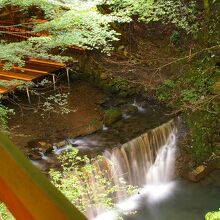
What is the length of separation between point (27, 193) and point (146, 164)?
11.0m

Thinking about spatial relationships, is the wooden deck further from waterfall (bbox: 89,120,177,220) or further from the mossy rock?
waterfall (bbox: 89,120,177,220)

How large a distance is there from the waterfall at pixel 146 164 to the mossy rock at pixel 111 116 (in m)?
1.16

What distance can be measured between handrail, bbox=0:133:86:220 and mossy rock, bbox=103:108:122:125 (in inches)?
427

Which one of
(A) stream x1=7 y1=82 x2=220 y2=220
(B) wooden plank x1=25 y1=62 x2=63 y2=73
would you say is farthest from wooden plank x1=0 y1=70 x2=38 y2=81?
(A) stream x1=7 y1=82 x2=220 y2=220

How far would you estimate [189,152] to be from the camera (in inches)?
457

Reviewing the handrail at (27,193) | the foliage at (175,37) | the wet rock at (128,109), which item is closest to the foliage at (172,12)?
the foliage at (175,37)

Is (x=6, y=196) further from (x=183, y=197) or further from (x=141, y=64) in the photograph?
(x=141, y=64)

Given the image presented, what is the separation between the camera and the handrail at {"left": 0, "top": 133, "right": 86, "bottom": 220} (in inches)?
22.9

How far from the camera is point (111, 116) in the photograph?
454 inches

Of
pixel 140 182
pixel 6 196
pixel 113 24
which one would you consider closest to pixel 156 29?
pixel 113 24

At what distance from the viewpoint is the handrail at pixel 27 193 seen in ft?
1.91

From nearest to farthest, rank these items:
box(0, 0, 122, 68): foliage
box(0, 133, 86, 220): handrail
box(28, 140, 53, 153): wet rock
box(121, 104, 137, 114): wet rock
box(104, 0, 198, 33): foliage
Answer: box(0, 133, 86, 220): handrail, box(0, 0, 122, 68): foliage, box(104, 0, 198, 33): foliage, box(28, 140, 53, 153): wet rock, box(121, 104, 137, 114): wet rock

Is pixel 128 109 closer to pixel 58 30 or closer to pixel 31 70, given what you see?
pixel 31 70

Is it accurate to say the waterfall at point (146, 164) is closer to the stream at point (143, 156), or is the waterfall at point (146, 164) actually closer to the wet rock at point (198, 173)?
the stream at point (143, 156)
